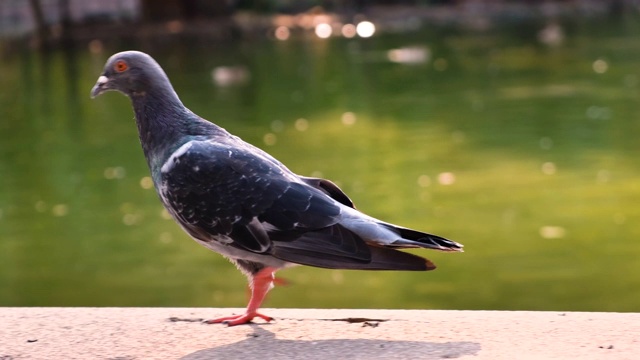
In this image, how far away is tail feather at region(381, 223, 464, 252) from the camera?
3.66 m

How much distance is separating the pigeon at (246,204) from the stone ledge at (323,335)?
192 millimetres

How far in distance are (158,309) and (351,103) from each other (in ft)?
45.5

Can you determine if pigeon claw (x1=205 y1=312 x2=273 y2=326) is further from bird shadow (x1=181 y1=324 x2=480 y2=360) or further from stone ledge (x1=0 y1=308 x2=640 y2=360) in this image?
bird shadow (x1=181 y1=324 x2=480 y2=360)

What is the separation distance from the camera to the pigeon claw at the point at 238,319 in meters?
4.18

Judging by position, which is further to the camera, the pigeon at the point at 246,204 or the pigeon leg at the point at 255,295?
the pigeon leg at the point at 255,295

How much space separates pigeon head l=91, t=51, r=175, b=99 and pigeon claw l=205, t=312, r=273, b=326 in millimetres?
849

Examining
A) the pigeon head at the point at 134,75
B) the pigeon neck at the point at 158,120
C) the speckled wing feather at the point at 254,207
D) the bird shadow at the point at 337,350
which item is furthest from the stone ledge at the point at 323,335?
the pigeon head at the point at 134,75

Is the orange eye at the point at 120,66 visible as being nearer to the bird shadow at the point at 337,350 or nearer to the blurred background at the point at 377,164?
the bird shadow at the point at 337,350

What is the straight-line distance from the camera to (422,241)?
3.74 meters

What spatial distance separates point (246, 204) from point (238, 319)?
463 mm

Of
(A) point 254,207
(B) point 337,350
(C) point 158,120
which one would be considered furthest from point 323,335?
(C) point 158,120

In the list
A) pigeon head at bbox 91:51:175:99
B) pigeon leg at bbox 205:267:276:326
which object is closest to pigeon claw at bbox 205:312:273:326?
pigeon leg at bbox 205:267:276:326

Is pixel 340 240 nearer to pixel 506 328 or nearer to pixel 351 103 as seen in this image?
pixel 506 328

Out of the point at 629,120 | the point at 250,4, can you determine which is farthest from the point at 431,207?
the point at 250,4
